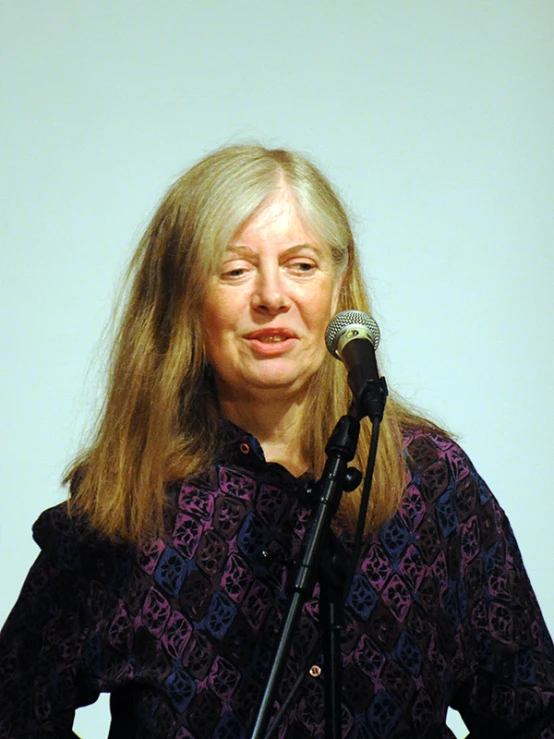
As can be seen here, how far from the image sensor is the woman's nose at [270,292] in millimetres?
2229

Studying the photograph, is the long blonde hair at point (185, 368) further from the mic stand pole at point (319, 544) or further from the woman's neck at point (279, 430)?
the mic stand pole at point (319, 544)

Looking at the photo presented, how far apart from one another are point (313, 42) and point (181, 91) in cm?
34

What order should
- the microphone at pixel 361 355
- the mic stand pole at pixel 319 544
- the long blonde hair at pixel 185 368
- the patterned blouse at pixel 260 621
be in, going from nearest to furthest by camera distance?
the mic stand pole at pixel 319 544
the microphone at pixel 361 355
the patterned blouse at pixel 260 621
the long blonde hair at pixel 185 368

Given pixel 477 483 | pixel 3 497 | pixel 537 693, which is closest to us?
pixel 537 693

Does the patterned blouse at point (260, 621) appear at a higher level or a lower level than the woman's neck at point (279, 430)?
lower

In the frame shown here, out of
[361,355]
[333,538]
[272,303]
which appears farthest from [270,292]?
[333,538]

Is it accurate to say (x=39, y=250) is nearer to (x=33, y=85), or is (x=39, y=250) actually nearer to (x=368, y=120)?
(x=33, y=85)

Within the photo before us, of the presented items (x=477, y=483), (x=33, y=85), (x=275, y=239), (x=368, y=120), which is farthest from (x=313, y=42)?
(x=477, y=483)

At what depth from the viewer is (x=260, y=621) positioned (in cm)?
229

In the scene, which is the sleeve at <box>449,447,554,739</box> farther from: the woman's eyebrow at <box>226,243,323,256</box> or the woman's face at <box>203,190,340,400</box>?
the woman's eyebrow at <box>226,243,323,256</box>

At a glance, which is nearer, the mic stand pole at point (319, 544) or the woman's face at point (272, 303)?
the mic stand pole at point (319, 544)

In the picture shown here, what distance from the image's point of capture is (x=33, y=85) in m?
3.13

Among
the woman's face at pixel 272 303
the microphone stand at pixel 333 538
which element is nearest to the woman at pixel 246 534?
the woman's face at pixel 272 303

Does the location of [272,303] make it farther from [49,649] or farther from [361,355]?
[49,649]
